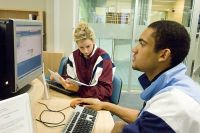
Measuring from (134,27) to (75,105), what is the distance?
2612mm

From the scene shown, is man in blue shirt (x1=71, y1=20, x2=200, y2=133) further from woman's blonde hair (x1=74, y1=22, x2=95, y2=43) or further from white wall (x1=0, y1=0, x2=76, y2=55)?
white wall (x1=0, y1=0, x2=76, y2=55)

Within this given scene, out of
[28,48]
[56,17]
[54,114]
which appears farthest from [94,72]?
[56,17]

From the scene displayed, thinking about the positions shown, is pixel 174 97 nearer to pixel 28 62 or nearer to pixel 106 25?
pixel 28 62

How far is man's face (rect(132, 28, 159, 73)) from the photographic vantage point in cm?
114

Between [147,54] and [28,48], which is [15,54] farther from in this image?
[147,54]

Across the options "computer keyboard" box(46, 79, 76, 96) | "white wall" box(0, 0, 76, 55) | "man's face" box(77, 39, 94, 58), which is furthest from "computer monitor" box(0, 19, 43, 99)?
"white wall" box(0, 0, 76, 55)

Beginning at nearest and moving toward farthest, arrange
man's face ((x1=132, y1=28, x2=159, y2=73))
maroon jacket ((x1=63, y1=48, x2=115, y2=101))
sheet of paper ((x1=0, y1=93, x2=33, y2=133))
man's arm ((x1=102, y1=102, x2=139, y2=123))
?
sheet of paper ((x1=0, y1=93, x2=33, y2=133)), man's face ((x1=132, y1=28, x2=159, y2=73)), man's arm ((x1=102, y1=102, x2=139, y2=123)), maroon jacket ((x1=63, y1=48, x2=115, y2=101))

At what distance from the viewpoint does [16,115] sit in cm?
74

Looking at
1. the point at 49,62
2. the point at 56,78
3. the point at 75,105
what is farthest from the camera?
the point at 49,62

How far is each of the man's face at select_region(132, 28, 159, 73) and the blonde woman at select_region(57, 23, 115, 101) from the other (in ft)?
2.28

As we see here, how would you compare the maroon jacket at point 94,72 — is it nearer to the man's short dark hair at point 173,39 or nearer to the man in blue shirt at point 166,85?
the man in blue shirt at point 166,85

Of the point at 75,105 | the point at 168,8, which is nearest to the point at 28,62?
the point at 75,105

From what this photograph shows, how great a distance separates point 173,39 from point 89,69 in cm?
105

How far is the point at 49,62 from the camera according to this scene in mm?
3486
